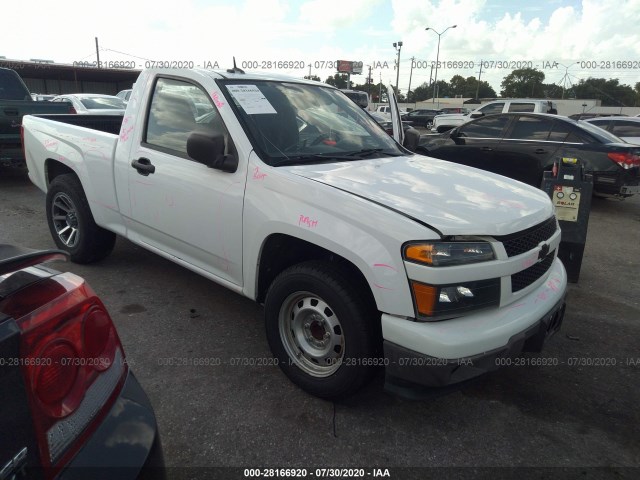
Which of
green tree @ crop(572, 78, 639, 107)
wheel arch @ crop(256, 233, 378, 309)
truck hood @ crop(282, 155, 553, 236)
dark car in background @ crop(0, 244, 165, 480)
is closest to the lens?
dark car in background @ crop(0, 244, 165, 480)

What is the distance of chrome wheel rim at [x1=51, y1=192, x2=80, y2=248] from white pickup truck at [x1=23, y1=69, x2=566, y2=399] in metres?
0.56

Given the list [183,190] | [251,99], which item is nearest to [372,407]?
[183,190]

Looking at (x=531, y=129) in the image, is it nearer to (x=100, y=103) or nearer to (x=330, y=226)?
(x=330, y=226)

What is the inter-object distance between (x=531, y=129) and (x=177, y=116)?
264 inches

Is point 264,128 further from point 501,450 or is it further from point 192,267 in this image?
point 501,450

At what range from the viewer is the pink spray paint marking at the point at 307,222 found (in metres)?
2.51

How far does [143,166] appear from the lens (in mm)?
3516

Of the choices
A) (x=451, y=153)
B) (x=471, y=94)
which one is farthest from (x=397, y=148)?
(x=471, y=94)

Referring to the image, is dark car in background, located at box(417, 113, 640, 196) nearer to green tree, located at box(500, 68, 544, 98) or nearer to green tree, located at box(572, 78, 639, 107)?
green tree, located at box(572, 78, 639, 107)

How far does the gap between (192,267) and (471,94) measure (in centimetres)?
10643

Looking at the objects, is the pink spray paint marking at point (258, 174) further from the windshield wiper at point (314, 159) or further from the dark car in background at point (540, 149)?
the dark car in background at point (540, 149)

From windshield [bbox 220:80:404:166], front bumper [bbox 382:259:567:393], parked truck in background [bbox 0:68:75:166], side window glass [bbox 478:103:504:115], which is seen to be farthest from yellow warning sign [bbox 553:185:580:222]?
side window glass [bbox 478:103:504:115]

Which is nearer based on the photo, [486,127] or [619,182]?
[619,182]

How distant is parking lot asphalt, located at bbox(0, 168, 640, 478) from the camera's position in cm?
236
